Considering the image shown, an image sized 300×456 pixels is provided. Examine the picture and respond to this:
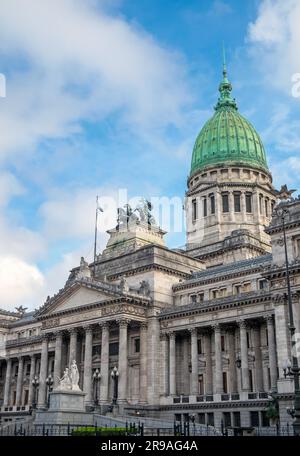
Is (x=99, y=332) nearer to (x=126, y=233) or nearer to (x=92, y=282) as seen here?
(x=92, y=282)

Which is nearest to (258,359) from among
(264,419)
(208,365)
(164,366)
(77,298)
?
(208,365)

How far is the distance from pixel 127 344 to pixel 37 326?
29058 millimetres

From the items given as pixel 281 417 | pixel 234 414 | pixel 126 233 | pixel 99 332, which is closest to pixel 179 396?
pixel 234 414

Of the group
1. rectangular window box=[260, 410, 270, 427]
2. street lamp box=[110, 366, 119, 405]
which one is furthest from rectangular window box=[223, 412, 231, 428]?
street lamp box=[110, 366, 119, 405]

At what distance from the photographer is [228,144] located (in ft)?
328

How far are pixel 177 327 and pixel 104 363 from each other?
9782mm

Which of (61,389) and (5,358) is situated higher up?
(5,358)

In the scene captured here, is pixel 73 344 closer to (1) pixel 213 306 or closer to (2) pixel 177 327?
(2) pixel 177 327

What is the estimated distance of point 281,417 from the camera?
5009cm

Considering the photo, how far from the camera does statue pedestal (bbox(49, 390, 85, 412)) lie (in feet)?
171

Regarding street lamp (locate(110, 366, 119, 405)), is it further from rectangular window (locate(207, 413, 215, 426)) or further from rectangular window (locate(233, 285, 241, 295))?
rectangular window (locate(233, 285, 241, 295))

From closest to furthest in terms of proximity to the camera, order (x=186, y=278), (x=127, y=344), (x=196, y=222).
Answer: (x=127, y=344)
(x=186, y=278)
(x=196, y=222)

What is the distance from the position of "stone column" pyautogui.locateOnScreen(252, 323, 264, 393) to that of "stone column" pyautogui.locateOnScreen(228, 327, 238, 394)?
3047mm

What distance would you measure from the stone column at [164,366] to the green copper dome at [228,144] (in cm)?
3844
